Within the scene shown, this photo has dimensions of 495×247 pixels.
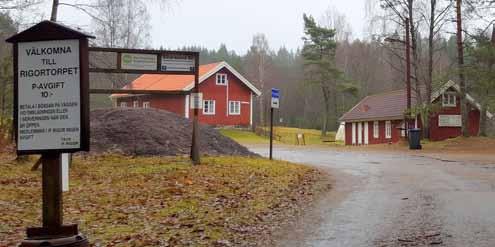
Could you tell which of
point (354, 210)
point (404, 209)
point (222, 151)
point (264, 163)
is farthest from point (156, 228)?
point (222, 151)

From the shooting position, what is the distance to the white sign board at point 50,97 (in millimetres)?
6312

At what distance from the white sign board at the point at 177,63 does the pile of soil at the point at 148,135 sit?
3.22 m

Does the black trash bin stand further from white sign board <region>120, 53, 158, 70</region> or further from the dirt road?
white sign board <region>120, 53, 158, 70</region>

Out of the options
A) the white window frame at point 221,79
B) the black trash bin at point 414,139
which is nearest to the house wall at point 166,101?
the white window frame at point 221,79

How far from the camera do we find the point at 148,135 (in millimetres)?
20422

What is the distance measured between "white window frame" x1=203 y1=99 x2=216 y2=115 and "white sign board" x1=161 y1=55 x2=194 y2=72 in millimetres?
37501

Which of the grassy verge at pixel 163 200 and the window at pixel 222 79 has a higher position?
the window at pixel 222 79

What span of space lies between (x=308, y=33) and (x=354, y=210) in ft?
214

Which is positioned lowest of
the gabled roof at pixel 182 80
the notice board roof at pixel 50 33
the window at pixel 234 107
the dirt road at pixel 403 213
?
the dirt road at pixel 403 213

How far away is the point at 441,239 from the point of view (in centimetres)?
793

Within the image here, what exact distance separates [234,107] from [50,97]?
49.9 m

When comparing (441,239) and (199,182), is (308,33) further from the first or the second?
(441,239)

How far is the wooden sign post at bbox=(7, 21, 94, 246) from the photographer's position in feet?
20.6

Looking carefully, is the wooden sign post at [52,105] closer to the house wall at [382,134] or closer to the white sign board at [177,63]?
the white sign board at [177,63]
